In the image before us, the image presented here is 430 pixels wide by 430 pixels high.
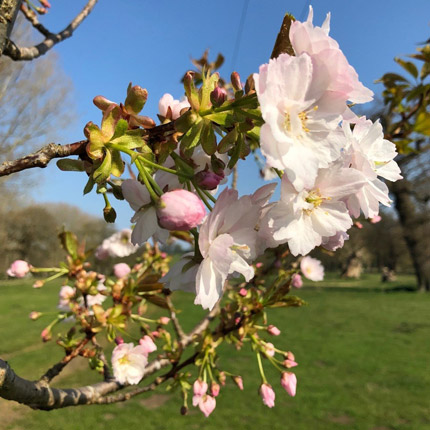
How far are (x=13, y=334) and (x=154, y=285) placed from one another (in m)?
5.50

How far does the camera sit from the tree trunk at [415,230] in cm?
990

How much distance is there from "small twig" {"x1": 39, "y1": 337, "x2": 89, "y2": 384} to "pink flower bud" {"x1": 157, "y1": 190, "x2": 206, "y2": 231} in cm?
43

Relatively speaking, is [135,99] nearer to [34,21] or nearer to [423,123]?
[423,123]

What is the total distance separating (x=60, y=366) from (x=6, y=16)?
543 mm

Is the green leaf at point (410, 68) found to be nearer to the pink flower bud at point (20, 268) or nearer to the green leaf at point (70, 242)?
the green leaf at point (70, 242)

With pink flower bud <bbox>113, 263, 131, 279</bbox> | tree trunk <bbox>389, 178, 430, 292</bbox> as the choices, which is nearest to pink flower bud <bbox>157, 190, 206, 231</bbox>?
pink flower bud <bbox>113, 263, 131, 279</bbox>

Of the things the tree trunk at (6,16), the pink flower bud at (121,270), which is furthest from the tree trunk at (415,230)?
the tree trunk at (6,16)

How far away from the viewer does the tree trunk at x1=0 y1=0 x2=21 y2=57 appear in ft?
1.56

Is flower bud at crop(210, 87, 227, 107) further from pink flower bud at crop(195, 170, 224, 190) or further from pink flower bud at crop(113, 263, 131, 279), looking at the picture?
pink flower bud at crop(113, 263, 131, 279)

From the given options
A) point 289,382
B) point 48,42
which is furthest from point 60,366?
point 48,42

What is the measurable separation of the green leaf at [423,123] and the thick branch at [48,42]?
855 millimetres

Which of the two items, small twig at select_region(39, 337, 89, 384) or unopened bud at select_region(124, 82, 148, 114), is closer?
unopened bud at select_region(124, 82, 148, 114)

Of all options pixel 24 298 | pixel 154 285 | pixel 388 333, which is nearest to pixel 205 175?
pixel 154 285

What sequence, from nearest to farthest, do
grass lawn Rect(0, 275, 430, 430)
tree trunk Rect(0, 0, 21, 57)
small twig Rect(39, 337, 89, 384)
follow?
tree trunk Rect(0, 0, 21, 57), small twig Rect(39, 337, 89, 384), grass lawn Rect(0, 275, 430, 430)
